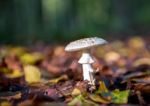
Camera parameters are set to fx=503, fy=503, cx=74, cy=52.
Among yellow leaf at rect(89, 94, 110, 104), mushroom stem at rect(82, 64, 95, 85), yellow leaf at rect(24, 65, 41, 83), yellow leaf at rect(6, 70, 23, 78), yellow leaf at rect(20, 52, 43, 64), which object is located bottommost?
yellow leaf at rect(89, 94, 110, 104)

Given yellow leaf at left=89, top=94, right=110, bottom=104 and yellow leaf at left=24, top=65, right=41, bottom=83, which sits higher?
yellow leaf at left=24, top=65, right=41, bottom=83

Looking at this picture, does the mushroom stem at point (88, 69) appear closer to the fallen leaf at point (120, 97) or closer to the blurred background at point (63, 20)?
the fallen leaf at point (120, 97)

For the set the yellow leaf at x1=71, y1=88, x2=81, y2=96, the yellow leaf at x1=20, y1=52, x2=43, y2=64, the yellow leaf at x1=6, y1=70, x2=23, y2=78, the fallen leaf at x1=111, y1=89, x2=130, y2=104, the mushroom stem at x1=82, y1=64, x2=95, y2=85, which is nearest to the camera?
the fallen leaf at x1=111, y1=89, x2=130, y2=104

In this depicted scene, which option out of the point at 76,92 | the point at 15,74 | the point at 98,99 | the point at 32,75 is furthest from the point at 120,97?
the point at 15,74

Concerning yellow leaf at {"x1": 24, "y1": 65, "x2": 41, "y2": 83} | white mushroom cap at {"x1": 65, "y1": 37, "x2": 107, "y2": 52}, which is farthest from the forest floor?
white mushroom cap at {"x1": 65, "y1": 37, "x2": 107, "y2": 52}

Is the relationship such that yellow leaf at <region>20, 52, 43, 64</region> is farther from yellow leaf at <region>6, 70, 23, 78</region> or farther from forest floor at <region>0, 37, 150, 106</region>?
yellow leaf at <region>6, 70, 23, 78</region>

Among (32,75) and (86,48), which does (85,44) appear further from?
(32,75)

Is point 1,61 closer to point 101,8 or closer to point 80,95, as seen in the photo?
point 80,95

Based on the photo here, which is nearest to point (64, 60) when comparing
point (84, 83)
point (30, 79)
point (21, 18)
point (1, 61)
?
point (1, 61)
